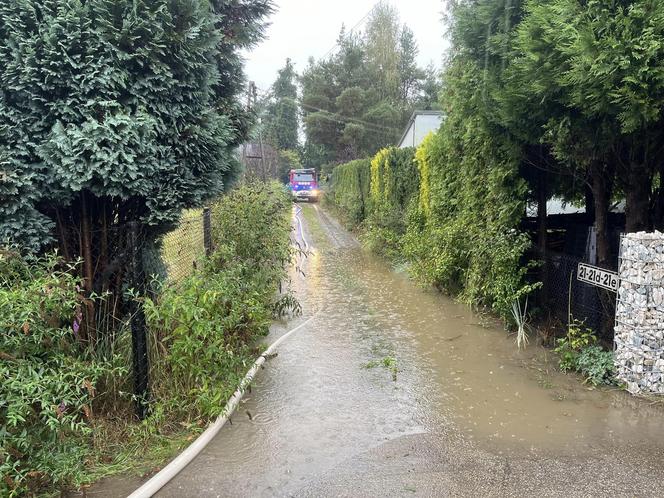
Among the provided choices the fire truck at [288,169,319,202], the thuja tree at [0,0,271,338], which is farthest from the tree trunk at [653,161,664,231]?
the fire truck at [288,169,319,202]

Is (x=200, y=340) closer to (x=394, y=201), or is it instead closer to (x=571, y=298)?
(x=571, y=298)

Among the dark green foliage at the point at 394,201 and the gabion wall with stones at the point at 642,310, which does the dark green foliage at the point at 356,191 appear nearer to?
the dark green foliage at the point at 394,201

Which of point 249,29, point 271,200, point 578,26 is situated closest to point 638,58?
point 578,26

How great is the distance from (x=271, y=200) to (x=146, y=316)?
192 inches

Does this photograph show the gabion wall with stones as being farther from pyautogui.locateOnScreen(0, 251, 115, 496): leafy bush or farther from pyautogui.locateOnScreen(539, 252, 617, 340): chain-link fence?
pyautogui.locateOnScreen(0, 251, 115, 496): leafy bush

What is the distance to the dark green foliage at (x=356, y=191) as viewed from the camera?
2011 centimetres

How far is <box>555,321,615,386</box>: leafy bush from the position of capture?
460cm

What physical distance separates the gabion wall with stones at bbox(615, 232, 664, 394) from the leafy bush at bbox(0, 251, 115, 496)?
14.1ft

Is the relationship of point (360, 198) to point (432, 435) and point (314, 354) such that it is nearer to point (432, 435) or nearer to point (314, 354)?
point (314, 354)

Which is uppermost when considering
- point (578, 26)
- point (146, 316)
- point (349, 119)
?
point (349, 119)

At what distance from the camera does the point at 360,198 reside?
68.8 ft

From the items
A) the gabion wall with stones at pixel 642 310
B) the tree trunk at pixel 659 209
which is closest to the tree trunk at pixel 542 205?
the tree trunk at pixel 659 209

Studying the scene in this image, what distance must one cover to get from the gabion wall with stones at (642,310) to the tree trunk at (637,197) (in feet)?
3.61

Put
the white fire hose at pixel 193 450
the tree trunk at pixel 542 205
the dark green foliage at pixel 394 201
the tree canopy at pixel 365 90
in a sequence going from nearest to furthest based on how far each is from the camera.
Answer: the white fire hose at pixel 193 450 < the tree trunk at pixel 542 205 < the dark green foliage at pixel 394 201 < the tree canopy at pixel 365 90
